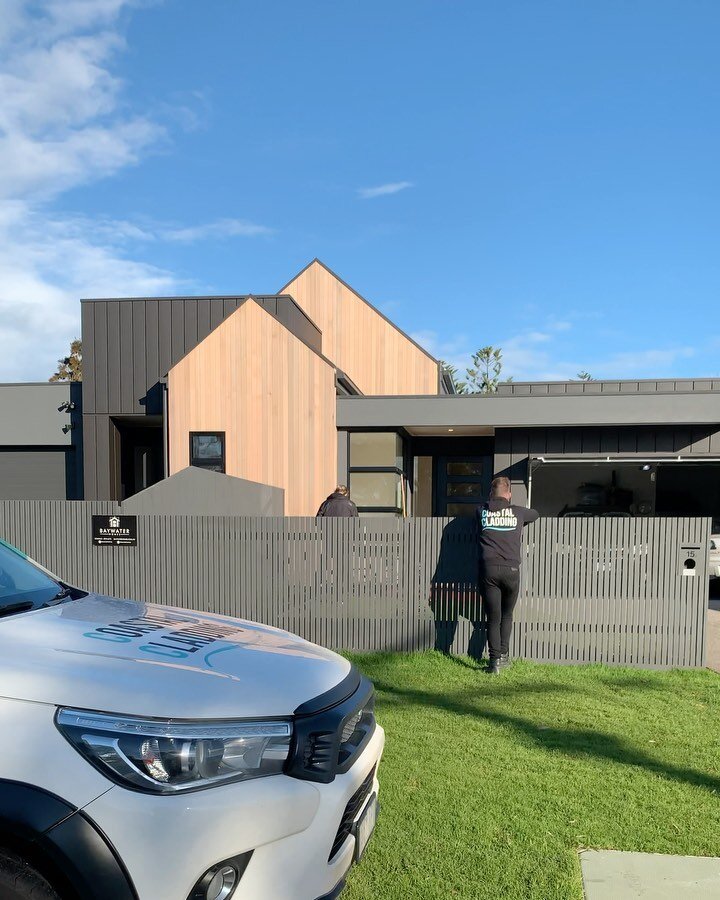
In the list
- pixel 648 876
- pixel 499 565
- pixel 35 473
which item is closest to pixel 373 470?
pixel 499 565

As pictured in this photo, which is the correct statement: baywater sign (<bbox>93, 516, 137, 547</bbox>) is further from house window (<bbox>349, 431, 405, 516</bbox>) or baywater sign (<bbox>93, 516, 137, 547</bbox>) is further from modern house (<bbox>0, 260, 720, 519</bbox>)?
house window (<bbox>349, 431, 405, 516</bbox>)

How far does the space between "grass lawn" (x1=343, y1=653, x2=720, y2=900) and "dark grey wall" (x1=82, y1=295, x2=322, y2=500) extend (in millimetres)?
7699

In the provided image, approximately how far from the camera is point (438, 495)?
50.1 ft

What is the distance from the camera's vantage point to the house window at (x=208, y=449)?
11.7m

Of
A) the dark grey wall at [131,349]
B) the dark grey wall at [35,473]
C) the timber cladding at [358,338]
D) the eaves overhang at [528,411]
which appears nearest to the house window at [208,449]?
the dark grey wall at [131,349]

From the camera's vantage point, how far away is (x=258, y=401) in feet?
38.1

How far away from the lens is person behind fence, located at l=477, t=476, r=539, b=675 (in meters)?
6.58

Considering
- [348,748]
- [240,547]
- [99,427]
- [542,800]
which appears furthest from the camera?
[99,427]

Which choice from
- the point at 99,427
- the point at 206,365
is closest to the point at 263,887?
the point at 206,365

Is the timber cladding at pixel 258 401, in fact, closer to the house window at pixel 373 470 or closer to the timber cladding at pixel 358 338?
the house window at pixel 373 470

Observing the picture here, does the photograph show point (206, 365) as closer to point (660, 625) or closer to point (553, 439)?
point (553, 439)

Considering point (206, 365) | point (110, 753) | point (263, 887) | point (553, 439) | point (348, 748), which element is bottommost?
point (263, 887)

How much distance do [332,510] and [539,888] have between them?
5.78 m

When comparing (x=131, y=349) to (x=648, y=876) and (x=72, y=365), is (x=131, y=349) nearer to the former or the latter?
(x=648, y=876)
